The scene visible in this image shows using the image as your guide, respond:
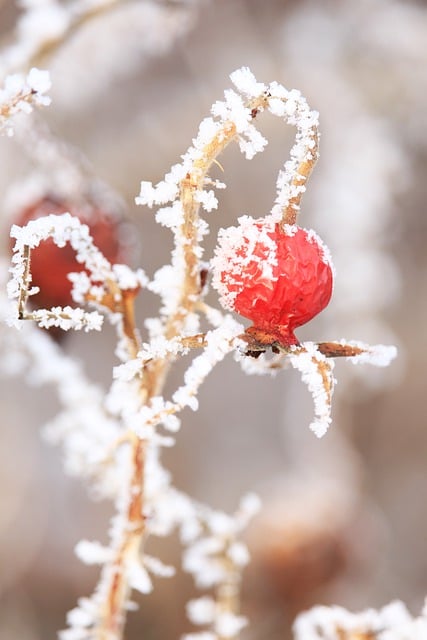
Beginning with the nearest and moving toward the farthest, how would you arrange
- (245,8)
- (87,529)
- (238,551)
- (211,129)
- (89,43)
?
1. (211,129)
2. (238,551)
3. (89,43)
4. (245,8)
5. (87,529)

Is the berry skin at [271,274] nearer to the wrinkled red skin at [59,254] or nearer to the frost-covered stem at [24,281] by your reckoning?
the frost-covered stem at [24,281]

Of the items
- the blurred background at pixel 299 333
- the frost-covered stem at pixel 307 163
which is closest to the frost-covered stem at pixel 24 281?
the frost-covered stem at pixel 307 163

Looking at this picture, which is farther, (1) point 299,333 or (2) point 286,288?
(1) point 299,333

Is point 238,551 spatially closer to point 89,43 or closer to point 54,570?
point 89,43

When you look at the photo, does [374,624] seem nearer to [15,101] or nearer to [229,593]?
[229,593]

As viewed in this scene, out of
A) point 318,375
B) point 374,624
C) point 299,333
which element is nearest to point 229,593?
point 374,624

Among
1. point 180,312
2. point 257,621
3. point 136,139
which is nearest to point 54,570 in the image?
point 257,621
